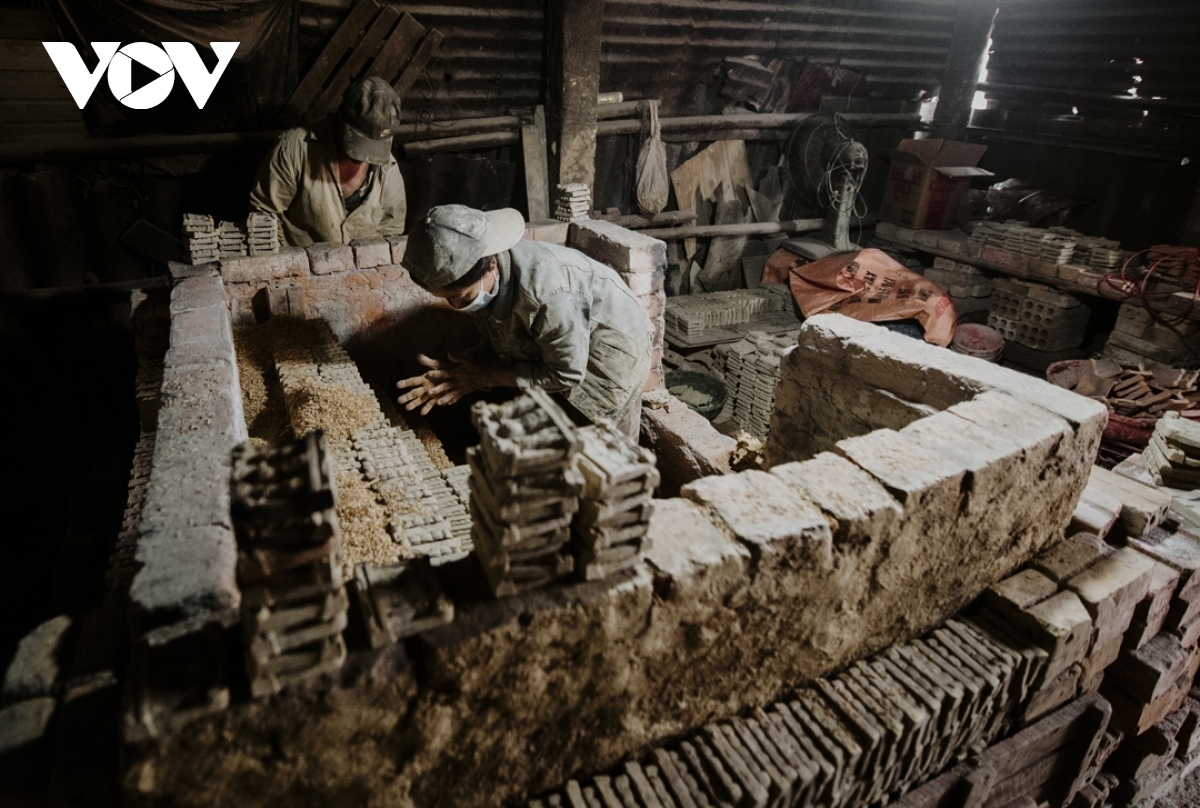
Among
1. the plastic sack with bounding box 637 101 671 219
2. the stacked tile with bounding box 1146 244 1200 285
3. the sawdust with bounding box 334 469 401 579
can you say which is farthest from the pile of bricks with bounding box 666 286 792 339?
the sawdust with bounding box 334 469 401 579

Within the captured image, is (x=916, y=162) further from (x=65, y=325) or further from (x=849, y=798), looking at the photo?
(x=65, y=325)

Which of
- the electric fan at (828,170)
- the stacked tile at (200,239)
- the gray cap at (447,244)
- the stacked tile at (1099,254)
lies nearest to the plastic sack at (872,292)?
the electric fan at (828,170)

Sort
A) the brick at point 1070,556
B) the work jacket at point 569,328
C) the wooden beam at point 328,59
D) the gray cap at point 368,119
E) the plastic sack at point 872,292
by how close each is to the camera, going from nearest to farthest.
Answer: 1. the brick at point 1070,556
2. the work jacket at point 569,328
3. the gray cap at point 368,119
4. the wooden beam at point 328,59
5. the plastic sack at point 872,292

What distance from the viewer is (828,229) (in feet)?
32.9

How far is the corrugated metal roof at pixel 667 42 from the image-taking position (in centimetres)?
684

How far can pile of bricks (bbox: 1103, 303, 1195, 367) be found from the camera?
726 cm

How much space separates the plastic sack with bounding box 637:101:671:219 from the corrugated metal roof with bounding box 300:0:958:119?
457 millimetres

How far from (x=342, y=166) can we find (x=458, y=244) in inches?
99.2

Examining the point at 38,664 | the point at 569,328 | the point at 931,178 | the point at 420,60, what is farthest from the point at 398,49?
the point at 931,178

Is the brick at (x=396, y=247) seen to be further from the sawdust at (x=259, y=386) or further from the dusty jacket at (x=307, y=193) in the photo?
the sawdust at (x=259, y=386)

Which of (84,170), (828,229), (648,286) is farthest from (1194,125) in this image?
(84,170)

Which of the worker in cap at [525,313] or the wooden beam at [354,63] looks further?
the wooden beam at [354,63]

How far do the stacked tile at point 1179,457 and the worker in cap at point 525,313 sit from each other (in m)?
3.18

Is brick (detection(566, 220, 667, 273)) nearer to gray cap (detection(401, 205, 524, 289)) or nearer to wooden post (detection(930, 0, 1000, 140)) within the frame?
gray cap (detection(401, 205, 524, 289))
